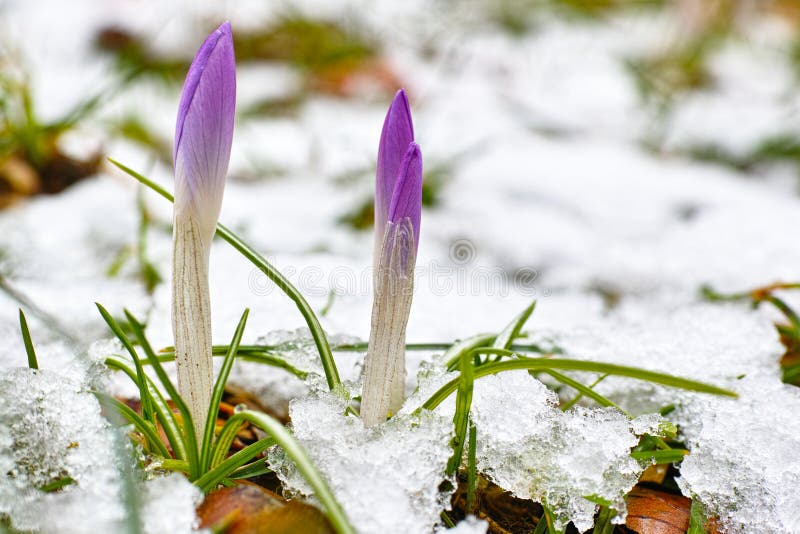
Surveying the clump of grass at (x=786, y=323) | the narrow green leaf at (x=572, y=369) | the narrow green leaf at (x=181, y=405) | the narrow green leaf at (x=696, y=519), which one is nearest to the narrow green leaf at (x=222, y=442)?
the narrow green leaf at (x=181, y=405)

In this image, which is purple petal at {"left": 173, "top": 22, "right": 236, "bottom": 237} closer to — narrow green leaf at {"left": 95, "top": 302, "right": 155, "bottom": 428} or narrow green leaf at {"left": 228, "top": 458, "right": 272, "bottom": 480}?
narrow green leaf at {"left": 95, "top": 302, "right": 155, "bottom": 428}

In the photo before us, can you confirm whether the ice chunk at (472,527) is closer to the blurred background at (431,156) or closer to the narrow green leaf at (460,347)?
the narrow green leaf at (460,347)

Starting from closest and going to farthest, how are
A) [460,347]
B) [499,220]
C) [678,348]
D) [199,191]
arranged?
[199,191], [460,347], [678,348], [499,220]

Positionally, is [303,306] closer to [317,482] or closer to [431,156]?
[317,482]

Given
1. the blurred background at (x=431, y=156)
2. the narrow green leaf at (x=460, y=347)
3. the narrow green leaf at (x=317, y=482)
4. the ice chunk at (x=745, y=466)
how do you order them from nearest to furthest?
the narrow green leaf at (x=317, y=482), the ice chunk at (x=745, y=466), the narrow green leaf at (x=460, y=347), the blurred background at (x=431, y=156)

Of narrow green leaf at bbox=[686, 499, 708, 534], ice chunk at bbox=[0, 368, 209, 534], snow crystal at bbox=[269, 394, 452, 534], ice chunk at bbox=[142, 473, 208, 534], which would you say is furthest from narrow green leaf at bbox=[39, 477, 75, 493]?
narrow green leaf at bbox=[686, 499, 708, 534]

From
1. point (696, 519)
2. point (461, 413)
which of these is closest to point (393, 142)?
point (461, 413)

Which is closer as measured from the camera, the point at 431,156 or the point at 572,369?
the point at 572,369

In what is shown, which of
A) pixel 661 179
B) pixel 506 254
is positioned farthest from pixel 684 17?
pixel 506 254
